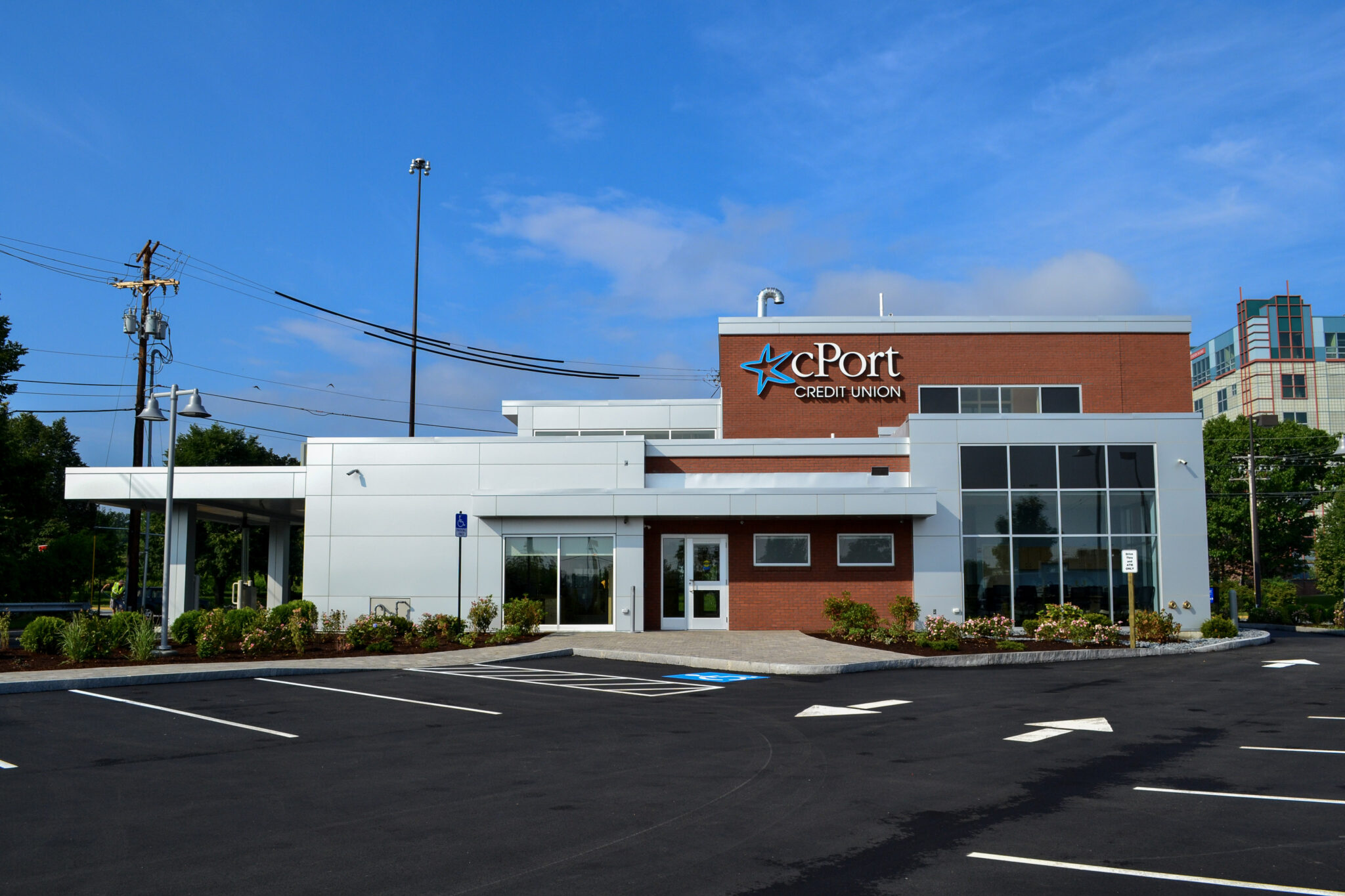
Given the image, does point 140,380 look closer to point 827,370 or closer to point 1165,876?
point 827,370

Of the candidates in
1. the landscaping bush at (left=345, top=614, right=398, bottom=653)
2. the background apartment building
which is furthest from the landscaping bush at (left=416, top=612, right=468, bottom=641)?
the background apartment building

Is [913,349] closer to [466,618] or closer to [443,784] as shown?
[466,618]

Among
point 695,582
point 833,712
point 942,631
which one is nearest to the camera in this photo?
point 833,712

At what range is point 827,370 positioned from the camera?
94.0ft

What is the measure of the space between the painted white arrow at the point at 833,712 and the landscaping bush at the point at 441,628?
10.7 m

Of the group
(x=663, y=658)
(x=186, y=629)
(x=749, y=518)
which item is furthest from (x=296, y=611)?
(x=749, y=518)

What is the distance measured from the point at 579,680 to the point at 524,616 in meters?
6.85

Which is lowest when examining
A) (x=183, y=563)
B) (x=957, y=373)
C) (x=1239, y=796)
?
(x=1239, y=796)

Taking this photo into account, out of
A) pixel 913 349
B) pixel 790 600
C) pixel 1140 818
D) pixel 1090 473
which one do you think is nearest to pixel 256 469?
pixel 790 600

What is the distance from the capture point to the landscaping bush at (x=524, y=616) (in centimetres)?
2291

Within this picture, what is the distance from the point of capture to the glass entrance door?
25.3 m

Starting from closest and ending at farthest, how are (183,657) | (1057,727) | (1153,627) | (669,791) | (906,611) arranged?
(669,791)
(1057,727)
(183,657)
(1153,627)
(906,611)

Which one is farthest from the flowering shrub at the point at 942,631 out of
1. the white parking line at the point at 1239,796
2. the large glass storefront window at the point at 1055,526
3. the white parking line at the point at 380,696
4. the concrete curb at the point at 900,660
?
the white parking line at the point at 1239,796

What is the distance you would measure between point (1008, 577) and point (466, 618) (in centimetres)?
1377
